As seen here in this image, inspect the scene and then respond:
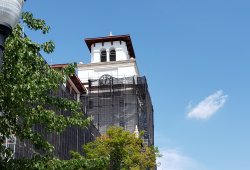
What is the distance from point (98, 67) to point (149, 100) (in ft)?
40.6

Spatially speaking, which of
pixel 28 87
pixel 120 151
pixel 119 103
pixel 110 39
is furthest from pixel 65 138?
pixel 110 39

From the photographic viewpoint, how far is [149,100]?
88.1m

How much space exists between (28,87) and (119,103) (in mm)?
68165

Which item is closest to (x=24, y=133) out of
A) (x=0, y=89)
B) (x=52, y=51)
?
(x=0, y=89)

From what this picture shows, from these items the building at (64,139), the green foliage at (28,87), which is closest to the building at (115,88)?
the building at (64,139)

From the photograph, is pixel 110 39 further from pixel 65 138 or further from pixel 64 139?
pixel 64 139

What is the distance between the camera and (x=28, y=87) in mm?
12500

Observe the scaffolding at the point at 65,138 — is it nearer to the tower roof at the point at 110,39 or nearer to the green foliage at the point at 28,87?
the green foliage at the point at 28,87

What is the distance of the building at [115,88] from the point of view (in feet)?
259

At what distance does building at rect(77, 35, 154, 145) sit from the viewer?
79.1m

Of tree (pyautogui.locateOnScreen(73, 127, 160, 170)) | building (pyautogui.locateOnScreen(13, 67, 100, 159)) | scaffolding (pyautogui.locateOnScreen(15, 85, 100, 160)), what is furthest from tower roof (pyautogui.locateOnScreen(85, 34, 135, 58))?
tree (pyautogui.locateOnScreen(73, 127, 160, 170))

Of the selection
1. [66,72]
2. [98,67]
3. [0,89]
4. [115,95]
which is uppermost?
[98,67]

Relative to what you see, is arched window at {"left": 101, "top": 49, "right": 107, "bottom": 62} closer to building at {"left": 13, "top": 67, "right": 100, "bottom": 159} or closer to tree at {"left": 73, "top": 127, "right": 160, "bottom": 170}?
building at {"left": 13, "top": 67, "right": 100, "bottom": 159}

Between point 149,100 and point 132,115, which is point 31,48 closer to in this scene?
point 132,115
